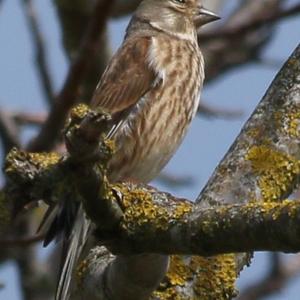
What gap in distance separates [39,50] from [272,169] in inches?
80.3

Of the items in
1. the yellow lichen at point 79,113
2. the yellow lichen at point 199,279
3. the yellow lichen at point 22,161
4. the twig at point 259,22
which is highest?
the twig at point 259,22

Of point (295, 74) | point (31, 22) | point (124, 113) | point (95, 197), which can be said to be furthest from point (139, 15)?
point (95, 197)

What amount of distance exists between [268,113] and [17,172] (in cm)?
133

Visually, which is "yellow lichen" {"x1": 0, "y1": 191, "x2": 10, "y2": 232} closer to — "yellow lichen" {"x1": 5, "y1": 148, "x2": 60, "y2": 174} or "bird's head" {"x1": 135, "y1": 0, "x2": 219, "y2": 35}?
"yellow lichen" {"x1": 5, "y1": 148, "x2": 60, "y2": 174}

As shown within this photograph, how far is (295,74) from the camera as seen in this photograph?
398 centimetres

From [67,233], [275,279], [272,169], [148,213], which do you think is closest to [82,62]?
[67,233]

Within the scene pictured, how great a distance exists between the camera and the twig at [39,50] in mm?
5516

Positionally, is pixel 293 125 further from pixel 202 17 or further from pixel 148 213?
pixel 202 17

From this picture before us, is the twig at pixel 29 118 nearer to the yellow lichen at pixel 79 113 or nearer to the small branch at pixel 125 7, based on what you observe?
the small branch at pixel 125 7

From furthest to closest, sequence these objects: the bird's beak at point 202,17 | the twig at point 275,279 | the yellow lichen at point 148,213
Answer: the twig at point 275,279, the bird's beak at point 202,17, the yellow lichen at point 148,213

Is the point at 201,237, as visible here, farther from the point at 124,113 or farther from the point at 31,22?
the point at 31,22

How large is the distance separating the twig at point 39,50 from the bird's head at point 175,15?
2.31ft

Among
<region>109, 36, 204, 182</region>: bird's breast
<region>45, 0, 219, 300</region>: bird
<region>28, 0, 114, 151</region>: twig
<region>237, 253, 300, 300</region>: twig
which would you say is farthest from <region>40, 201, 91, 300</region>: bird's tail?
<region>237, 253, 300, 300</region>: twig

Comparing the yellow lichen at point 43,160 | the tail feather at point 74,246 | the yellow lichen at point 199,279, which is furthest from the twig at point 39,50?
the yellow lichen at point 43,160
